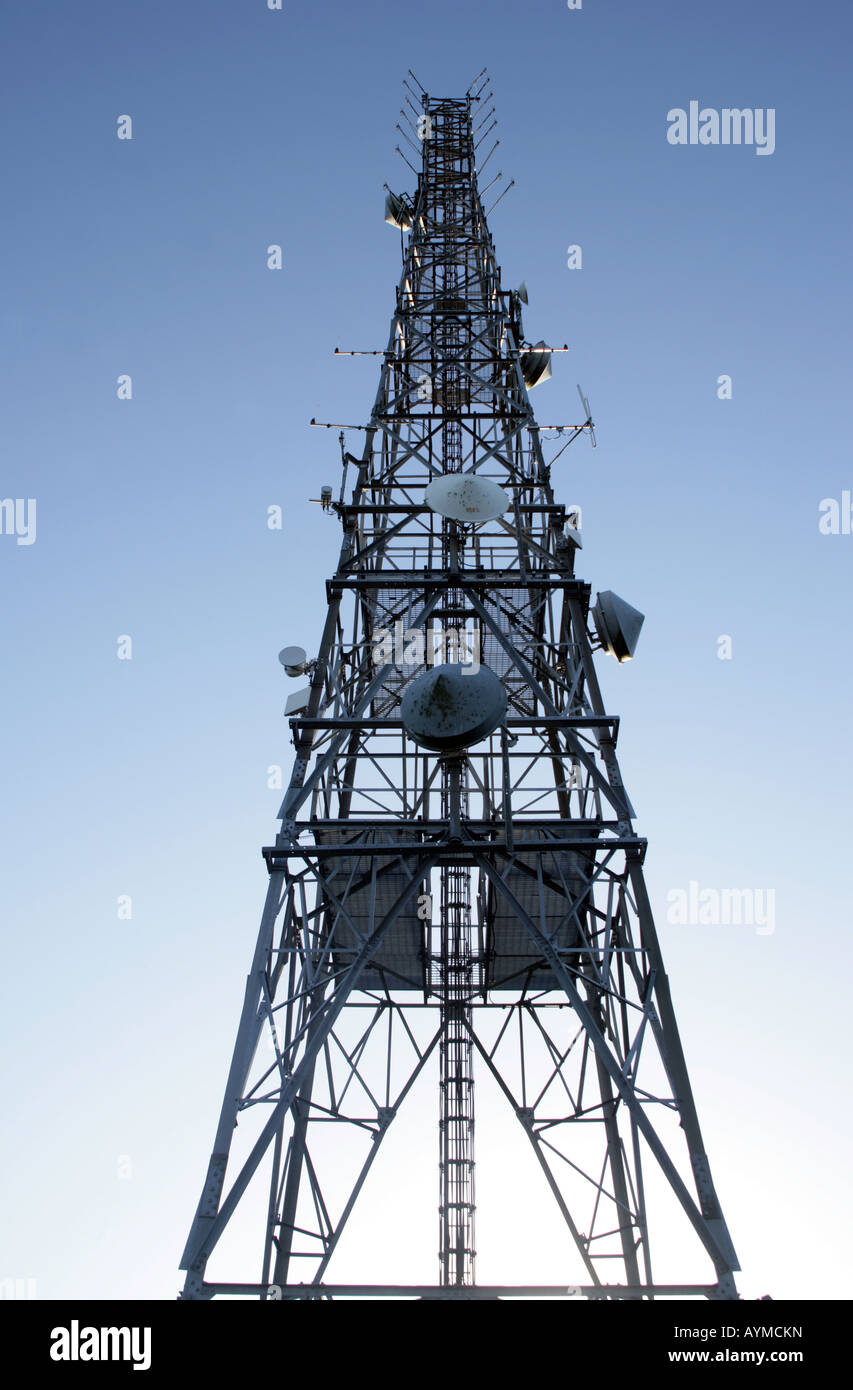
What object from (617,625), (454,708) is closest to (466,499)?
(617,625)

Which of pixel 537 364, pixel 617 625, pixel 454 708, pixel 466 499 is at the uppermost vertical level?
pixel 537 364

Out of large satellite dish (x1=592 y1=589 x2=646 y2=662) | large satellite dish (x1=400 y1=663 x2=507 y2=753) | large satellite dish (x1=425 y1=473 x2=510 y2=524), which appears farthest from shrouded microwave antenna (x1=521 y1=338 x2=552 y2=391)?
large satellite dish (x1=400 y1=663 x2=507 y2=753)

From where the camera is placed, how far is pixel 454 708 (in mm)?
14836

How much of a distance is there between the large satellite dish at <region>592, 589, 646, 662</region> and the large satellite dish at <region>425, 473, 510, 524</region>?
2366mm

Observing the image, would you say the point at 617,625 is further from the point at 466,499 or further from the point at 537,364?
the point at 537,364

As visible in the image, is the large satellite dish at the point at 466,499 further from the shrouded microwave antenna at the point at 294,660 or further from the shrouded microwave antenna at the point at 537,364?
the shrouded microwave antenna at the point at 537,364

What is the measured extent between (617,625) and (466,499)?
335cm

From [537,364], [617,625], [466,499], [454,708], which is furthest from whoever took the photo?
[537,364]

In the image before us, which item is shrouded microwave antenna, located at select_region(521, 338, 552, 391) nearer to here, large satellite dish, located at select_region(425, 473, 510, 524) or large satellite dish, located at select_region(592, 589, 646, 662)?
large satellite dish, located at select_region(425, 473, 510, 524)

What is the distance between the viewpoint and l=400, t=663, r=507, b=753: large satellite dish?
48.3 feet

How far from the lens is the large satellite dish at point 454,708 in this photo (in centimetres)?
1473
